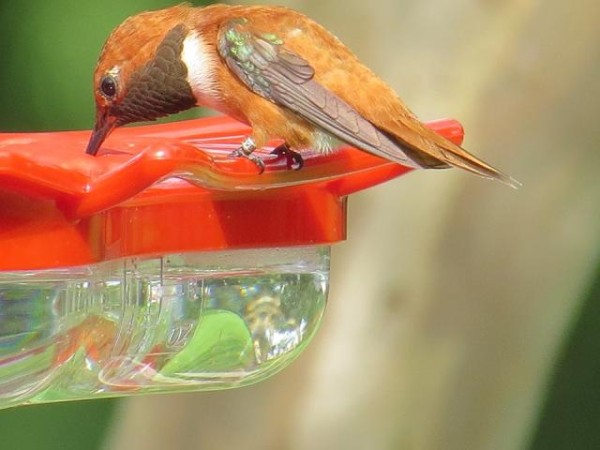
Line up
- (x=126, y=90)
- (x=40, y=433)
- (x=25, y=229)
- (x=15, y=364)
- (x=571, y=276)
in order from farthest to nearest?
1. (x=40, y=433)
2. (x=571, y=276)
3. (x=126, y=90)
4. (x=15, y=364)
5. (x=25, y=229)

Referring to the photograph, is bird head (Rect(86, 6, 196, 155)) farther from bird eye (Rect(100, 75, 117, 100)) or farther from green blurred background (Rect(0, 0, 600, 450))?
green blurred background (Rect(0, 0, 600, 450))

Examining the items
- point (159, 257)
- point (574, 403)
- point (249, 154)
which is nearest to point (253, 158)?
point (249, 154)

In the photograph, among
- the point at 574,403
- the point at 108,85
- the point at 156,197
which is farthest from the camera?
the point at 574,403

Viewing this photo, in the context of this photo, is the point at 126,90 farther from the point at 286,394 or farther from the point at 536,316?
the point at 536,316

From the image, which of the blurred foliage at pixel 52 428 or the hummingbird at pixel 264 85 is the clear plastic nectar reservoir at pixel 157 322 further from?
the blurred foliage at pixel 52 428

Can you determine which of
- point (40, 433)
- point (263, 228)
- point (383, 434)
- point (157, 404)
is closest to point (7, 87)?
point (40, 433)

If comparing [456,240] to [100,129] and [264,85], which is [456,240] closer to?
[264,85]
